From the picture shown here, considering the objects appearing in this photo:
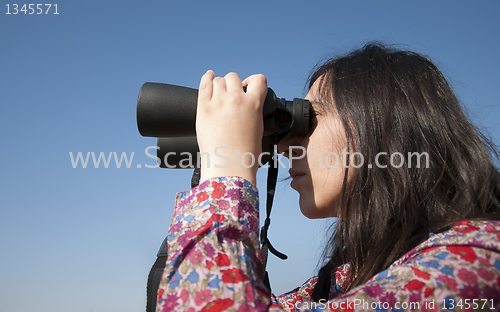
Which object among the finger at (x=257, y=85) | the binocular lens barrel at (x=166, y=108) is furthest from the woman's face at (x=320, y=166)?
the binocular lens barrel at (x=166, y=108)

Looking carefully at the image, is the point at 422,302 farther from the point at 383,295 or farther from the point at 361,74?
the point at 361,74

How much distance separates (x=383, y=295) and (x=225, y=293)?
28 cm

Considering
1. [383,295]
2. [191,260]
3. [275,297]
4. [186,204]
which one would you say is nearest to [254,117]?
[186,204]

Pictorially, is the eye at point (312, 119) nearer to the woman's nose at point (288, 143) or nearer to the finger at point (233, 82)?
the woman's nose at point (288, 143)

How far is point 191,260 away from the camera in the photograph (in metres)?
0.68

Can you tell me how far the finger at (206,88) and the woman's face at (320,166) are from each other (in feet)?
1.06

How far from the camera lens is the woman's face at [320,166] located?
3.37 feet

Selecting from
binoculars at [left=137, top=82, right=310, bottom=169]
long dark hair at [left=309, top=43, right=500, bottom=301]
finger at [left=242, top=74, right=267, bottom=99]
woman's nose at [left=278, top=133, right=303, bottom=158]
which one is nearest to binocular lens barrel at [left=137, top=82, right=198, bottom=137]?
binoculars at [left=137, top=82, right=310, bottom=169]

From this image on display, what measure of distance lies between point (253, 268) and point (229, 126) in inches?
12.9

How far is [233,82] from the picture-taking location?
94cm

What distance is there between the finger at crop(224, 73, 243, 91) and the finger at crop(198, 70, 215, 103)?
0.14 ft

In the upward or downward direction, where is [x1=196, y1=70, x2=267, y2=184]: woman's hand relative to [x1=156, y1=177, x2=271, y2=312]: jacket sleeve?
upward

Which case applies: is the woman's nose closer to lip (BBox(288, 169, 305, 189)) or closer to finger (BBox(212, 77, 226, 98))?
lip (BBox(288, 169, 305, 189))

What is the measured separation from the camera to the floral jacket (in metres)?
0.63
